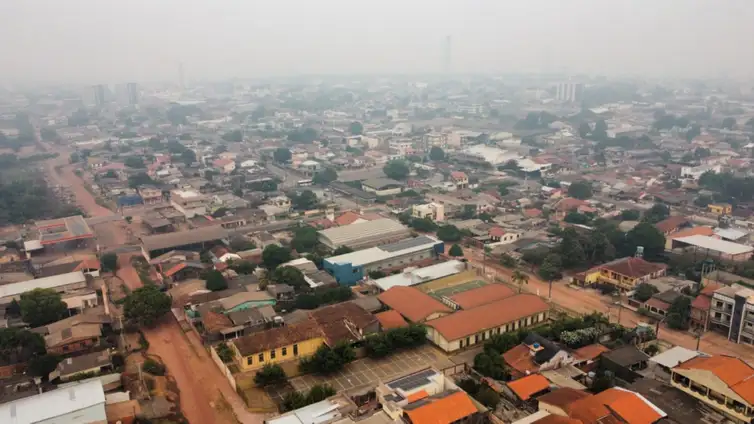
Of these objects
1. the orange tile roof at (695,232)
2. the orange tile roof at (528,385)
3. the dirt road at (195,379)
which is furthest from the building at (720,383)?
the orange tile roof at (695,232)

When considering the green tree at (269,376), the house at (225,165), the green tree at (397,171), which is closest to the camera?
the green tree at (269,376)

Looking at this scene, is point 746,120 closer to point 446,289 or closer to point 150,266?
point 446,289

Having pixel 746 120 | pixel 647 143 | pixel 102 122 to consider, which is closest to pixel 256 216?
pixel 647 143

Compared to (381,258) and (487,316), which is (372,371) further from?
(381,258)

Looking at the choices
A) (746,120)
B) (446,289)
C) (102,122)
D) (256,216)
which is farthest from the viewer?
(102,122)

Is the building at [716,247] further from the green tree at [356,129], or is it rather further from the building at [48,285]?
the green tree at [356,129]
